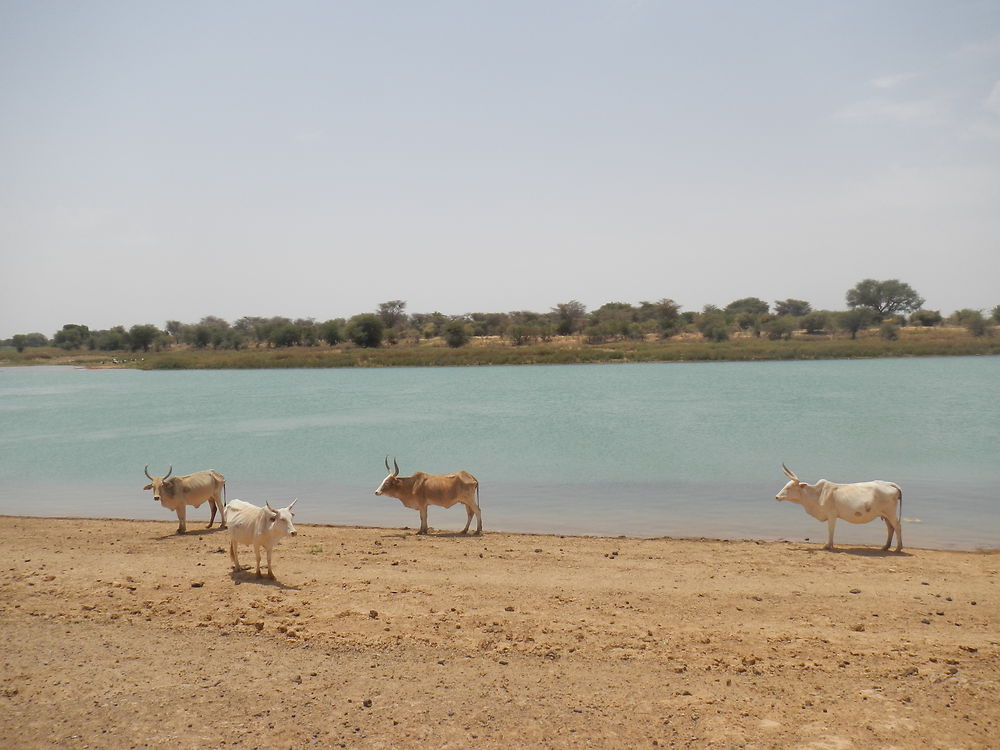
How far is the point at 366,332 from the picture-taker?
88625 millimetres

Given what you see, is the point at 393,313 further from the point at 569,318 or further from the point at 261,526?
the point at 261,526

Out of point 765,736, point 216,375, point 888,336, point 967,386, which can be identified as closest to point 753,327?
point 888,336

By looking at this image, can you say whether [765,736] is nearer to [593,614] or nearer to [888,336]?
[593,614]

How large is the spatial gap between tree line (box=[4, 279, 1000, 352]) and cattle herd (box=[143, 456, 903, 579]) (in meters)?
71.5

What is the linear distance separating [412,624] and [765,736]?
340cm

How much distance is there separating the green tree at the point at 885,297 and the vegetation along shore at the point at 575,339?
0.14 m

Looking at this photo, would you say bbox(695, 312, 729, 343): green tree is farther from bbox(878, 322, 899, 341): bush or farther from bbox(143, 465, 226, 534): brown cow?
bbox(143, 465, 226, 534): brown cow

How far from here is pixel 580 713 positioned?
5.37 m

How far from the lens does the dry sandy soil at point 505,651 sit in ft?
17.0

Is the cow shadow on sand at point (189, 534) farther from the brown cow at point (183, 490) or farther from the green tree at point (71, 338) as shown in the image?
the green tree at point (71, 338)

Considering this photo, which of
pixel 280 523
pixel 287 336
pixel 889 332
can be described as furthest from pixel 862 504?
pixel 287 336

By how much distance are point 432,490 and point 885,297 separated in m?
113

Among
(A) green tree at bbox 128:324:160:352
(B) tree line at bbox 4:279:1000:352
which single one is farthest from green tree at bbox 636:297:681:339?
(A) green tree at bbox 128:324:160:352

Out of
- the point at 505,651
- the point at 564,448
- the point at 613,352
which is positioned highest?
the point at 613,352
